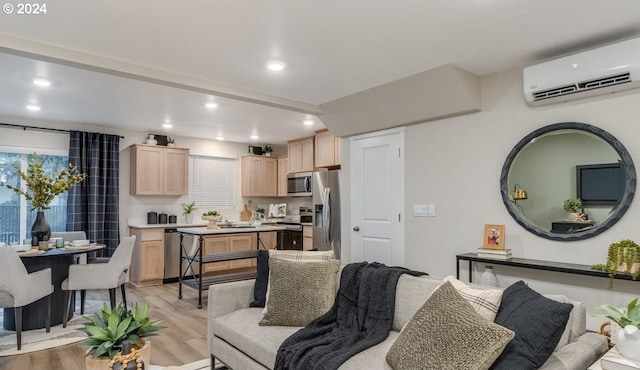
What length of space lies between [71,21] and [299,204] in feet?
17.9

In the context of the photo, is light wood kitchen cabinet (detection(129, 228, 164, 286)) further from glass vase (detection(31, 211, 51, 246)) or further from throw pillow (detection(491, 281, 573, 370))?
throw pillow (detection(491, 281, 573, 370))

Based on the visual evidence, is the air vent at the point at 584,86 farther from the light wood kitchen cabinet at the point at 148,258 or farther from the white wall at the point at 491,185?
the light wood kitchen cabinet at the point at 148,258

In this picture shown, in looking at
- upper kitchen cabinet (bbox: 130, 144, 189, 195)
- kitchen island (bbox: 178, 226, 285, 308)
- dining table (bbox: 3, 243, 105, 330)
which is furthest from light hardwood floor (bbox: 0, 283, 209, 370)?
upper kitchen cabinet (bbox: 130, 144, 189, 195)

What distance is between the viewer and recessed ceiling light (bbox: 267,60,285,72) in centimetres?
306

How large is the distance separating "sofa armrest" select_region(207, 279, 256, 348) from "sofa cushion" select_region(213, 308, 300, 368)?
52 millimetres

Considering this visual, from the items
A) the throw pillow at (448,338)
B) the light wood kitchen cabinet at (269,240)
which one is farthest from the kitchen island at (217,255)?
the throw pillow at (448,338)

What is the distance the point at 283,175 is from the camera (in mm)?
7398

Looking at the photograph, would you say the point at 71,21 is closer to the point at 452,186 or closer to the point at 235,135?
the point at 452,186

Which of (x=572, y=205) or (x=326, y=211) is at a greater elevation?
(x=572, y=205)

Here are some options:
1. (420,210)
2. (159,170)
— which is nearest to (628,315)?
(420,210)

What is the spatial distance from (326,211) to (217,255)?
165 cm

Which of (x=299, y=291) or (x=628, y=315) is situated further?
(x=299, y=291)

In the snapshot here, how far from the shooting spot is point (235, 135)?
21.7 feet

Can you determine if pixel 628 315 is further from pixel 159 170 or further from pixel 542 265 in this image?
A: pixel 159 170
